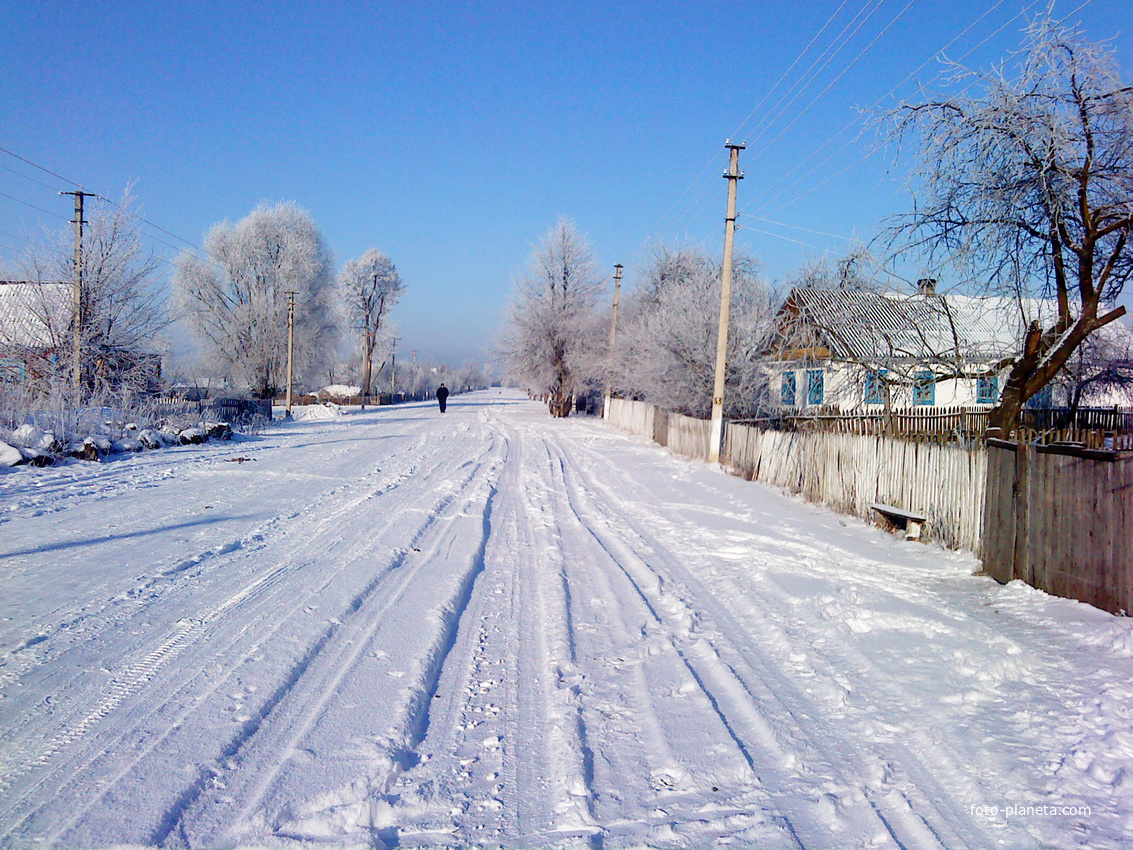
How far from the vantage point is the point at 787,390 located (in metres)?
22.1

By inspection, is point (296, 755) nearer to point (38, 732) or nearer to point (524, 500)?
point (38, 732)

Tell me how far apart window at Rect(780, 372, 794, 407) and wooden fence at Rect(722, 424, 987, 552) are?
6.65m

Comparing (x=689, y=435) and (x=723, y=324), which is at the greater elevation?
(x=723, y=324)

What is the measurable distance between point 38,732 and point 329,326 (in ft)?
147

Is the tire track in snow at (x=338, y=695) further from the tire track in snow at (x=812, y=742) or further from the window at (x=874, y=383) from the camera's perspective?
the window at (x=874, y=383)

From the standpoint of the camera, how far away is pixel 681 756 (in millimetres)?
3613

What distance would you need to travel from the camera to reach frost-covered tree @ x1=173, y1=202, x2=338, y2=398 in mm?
40469

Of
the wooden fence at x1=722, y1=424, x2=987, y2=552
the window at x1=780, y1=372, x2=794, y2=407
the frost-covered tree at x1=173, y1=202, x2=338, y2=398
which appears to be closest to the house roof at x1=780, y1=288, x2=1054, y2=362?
the wooden fence at x1=722, y1=424, x2=987, y2=552

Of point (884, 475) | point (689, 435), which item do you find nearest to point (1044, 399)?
point (689, 435)

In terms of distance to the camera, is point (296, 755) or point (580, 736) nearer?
point (296, 755)

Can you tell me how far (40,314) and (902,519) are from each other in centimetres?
2159

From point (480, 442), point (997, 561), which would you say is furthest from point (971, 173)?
point (480, 442)

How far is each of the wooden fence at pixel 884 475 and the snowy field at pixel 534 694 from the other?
55 centimetres

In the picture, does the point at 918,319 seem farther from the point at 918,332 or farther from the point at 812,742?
the point at 812,742
